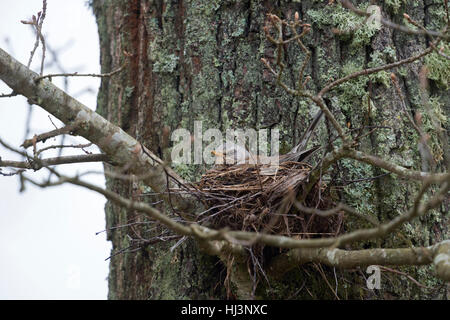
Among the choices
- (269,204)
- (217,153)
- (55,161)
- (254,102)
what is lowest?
(269,204)

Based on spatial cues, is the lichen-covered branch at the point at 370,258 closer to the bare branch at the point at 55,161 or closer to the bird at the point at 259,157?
the bird at the point at 259,157

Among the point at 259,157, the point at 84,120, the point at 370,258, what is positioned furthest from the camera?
the point at 259,157

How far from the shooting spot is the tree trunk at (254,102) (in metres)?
3.21

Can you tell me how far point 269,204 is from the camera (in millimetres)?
2873

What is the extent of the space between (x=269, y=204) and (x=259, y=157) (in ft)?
1.61

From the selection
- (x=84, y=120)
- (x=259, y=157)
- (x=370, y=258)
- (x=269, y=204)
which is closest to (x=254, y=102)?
(x=259, y=157)

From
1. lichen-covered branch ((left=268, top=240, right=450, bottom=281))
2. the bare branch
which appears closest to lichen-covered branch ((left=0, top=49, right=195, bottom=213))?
the bare branch

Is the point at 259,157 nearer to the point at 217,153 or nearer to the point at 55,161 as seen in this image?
the point at 217,153

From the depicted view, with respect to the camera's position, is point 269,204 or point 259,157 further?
point 259,157

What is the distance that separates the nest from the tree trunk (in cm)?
26

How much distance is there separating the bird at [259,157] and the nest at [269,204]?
0.05m

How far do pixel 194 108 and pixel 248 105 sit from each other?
34 cm
